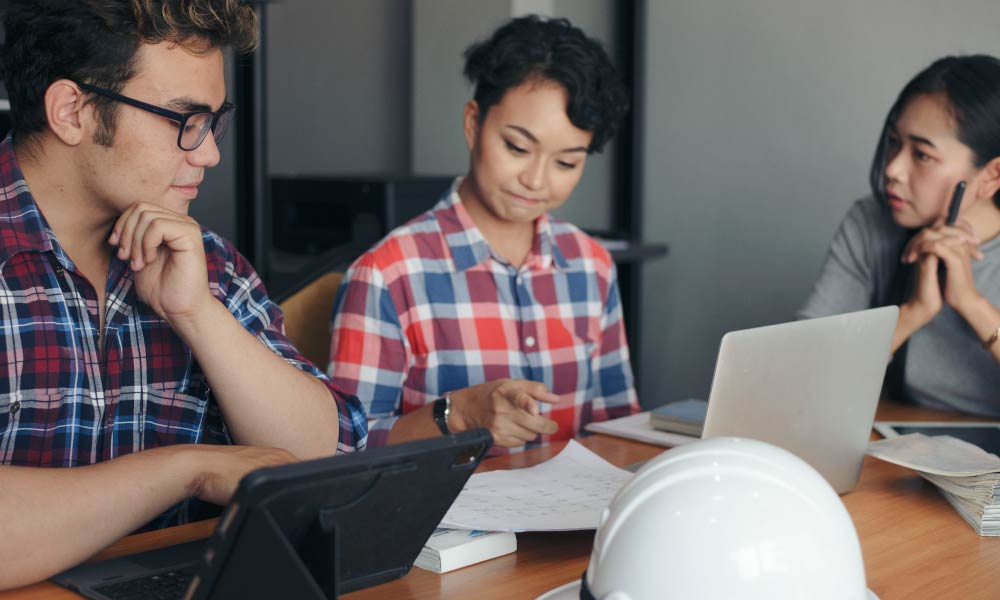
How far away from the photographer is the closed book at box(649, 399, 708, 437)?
5.22 ft

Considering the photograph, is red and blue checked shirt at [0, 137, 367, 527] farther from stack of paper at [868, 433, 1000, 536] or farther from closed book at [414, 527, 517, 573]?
stack of paper at [868, 433, 1000, 536]

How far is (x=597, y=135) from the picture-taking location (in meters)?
1.92

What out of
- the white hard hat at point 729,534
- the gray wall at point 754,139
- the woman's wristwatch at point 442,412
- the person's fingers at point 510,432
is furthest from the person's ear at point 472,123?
the gray wall at point 754,139

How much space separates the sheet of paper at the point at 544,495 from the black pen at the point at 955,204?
100cm

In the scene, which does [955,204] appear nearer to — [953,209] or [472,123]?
[953,209]

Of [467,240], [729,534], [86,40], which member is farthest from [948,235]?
[86,40]

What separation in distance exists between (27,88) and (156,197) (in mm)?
205

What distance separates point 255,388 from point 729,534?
0.71m

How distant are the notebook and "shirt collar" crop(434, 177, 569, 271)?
0.90 m

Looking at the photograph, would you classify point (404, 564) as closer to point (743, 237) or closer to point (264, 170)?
point (264, 170)

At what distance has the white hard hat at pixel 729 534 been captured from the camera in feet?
2.45

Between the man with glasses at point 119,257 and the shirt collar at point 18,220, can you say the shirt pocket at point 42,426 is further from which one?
the shirt collar at point 18,220

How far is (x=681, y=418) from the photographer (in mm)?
1611

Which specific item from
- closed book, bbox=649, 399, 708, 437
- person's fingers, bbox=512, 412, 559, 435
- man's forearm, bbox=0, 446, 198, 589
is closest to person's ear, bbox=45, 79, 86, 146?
man's forearm, bbox=0, 446, 198, 589
